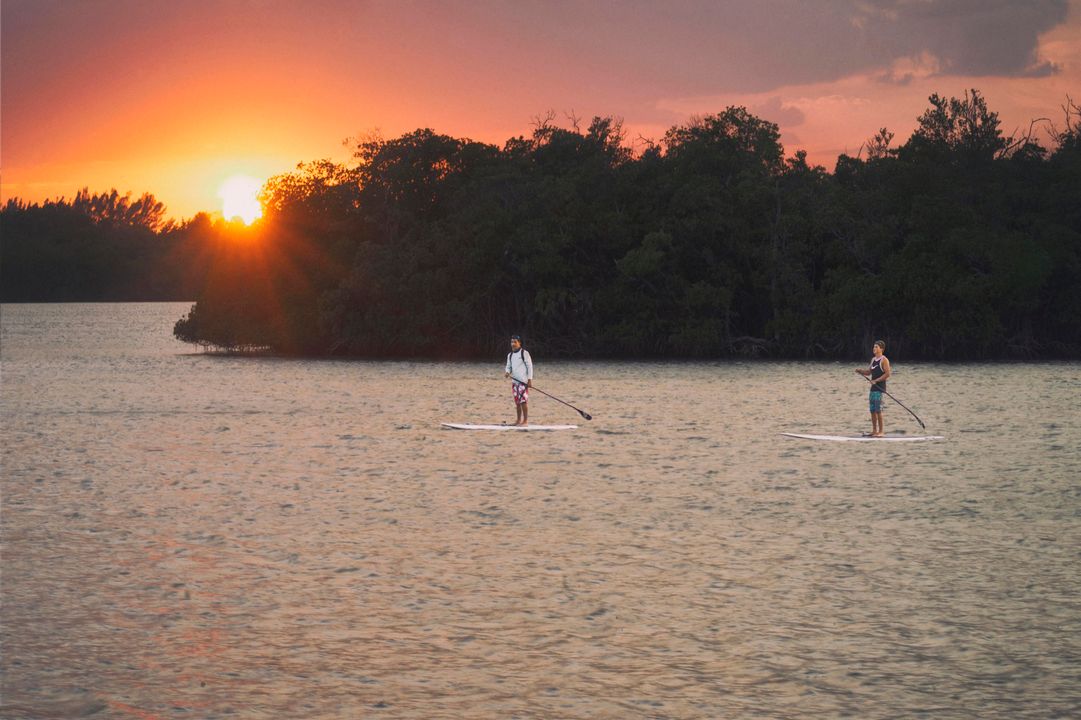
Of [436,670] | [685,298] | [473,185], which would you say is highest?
[473,185]

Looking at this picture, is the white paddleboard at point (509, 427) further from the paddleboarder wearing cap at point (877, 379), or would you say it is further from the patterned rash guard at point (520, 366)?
the paddleboarder wearing cap at point (877, 379)

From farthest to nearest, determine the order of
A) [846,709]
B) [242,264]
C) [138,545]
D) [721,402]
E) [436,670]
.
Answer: [242,264]
[721,402]
[138,545]
[436,670]
[846,709]

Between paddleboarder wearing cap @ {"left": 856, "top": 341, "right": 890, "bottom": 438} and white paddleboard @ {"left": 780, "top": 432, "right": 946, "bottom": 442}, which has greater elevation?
paddleboarder wearing cap @ {"left": 856, "top": 341, "right": 890, "bottom": 438}

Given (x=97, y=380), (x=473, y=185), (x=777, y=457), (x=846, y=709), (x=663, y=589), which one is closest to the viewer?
(x=846, y=709)

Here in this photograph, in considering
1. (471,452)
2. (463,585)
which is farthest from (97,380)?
(463,585)

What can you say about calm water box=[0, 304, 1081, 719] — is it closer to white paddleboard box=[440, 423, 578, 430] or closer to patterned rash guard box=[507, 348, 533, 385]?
white paddleboard box=[440, 423, 578, 430]

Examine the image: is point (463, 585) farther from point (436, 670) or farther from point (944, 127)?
point (944, 127)

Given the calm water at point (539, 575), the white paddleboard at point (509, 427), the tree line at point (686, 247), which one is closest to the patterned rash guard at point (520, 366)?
the white paddleboard at point (509, 427)

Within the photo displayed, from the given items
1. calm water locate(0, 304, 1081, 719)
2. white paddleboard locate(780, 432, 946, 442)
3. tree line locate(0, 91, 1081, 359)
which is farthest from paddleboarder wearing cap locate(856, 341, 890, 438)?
tree line locate(0, 91, 1081, 359)

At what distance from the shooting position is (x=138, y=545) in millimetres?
15133

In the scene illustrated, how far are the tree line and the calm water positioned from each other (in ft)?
162

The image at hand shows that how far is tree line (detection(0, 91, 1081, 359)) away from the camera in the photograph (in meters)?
78.7

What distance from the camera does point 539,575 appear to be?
1324 cm

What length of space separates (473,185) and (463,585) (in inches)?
3090
